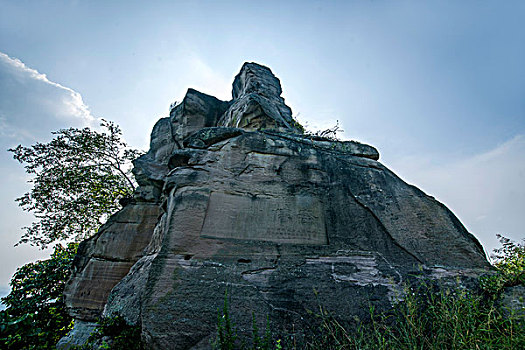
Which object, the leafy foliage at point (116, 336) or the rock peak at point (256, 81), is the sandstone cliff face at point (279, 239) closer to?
the leafy foliage at point (116, 336)

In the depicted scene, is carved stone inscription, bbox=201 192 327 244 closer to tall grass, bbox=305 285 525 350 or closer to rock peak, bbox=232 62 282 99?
tall grass, bbox=305 285 525 350

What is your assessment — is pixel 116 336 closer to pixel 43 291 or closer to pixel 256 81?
pixel 43 291

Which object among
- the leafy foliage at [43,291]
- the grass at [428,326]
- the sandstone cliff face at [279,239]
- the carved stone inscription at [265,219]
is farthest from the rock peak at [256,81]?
the leafy foliage at [43,291]

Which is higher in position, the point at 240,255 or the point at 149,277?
the point at 240,255

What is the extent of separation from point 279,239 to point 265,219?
1.30 ft

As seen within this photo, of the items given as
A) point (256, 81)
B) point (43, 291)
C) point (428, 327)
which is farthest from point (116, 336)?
point (256, 81)

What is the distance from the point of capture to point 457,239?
4020mm

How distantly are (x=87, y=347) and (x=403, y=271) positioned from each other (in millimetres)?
4372

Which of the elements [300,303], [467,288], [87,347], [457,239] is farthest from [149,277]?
[457,239]

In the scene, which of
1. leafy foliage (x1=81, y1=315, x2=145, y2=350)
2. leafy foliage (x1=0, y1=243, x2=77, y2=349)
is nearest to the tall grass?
leafy foliage (x1=81, y1=315, x2=145, y2=350)

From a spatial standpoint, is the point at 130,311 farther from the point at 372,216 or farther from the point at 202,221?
the point at 372,216

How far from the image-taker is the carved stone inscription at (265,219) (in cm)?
396

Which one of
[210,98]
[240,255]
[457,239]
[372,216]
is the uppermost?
[210,98]

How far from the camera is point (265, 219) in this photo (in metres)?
4.14
